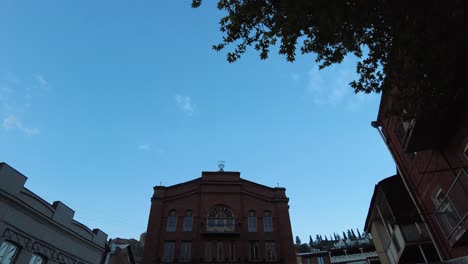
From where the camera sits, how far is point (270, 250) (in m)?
31.6

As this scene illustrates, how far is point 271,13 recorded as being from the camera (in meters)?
9.46

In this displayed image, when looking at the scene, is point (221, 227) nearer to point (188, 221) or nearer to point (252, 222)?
point (252, 222)

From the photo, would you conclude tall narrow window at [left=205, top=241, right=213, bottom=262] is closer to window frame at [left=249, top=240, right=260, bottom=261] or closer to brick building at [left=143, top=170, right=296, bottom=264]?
brick building at [left=143, top=170, right=296, bottom=264]

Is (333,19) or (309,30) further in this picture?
(309,30)

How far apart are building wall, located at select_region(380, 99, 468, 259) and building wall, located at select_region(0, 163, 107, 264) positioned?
59.2 ft

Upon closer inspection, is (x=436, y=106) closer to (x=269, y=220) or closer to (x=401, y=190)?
(x=401, y=190)

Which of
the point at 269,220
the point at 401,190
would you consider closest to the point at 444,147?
the point at 401,190

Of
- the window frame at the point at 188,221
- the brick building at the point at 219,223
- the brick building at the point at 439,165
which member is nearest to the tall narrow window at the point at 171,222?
the brick building at the point at 219,223

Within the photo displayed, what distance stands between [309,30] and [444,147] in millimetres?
8384

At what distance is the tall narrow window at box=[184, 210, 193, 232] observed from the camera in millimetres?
32594

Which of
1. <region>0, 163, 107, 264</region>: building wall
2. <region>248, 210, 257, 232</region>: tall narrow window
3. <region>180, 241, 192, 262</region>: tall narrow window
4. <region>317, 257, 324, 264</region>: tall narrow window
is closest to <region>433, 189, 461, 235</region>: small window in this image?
<region>0, 163, 107, 264</region>: building wall

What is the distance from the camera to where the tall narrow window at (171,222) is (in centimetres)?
3241

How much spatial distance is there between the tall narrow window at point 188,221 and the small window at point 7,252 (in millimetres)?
21168

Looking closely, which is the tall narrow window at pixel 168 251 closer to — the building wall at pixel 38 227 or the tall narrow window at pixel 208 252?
the tall narrow window at pixel 208 252
